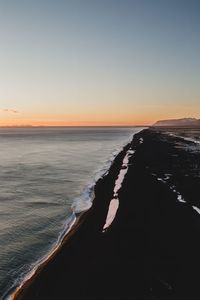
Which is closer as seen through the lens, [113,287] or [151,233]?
[113,287]

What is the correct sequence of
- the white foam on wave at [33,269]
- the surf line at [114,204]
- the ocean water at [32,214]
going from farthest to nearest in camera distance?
the surf line at [114,204]
the ocean water at [32,214]
the white foam on wave at [33,269]

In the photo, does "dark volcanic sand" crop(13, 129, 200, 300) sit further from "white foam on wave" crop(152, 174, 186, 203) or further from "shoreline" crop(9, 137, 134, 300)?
"white foam on wave" crop(152, 174, 186, 203)

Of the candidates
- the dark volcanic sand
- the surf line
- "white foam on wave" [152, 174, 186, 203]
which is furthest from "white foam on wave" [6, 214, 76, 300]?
"white foam on wave" [152, 174, 186, 203]

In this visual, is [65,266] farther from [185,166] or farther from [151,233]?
[185,166]

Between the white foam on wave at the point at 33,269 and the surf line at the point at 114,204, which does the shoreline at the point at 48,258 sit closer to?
the white foam on wave at the point at 33,269

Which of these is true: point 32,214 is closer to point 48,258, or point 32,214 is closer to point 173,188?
point 48,258

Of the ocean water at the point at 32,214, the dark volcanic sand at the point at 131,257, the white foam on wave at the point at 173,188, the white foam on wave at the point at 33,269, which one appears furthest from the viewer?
the white foam on wave at the point at 173,188

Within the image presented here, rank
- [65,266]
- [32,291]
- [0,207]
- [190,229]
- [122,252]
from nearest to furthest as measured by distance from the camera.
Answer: [32,291], [65,266], [122,252], [190,229], [0,207]

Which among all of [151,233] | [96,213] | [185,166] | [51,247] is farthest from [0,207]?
[185,166]

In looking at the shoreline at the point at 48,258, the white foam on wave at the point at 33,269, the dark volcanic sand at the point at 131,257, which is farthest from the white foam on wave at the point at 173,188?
the white foam on wave at the point at 33,269
